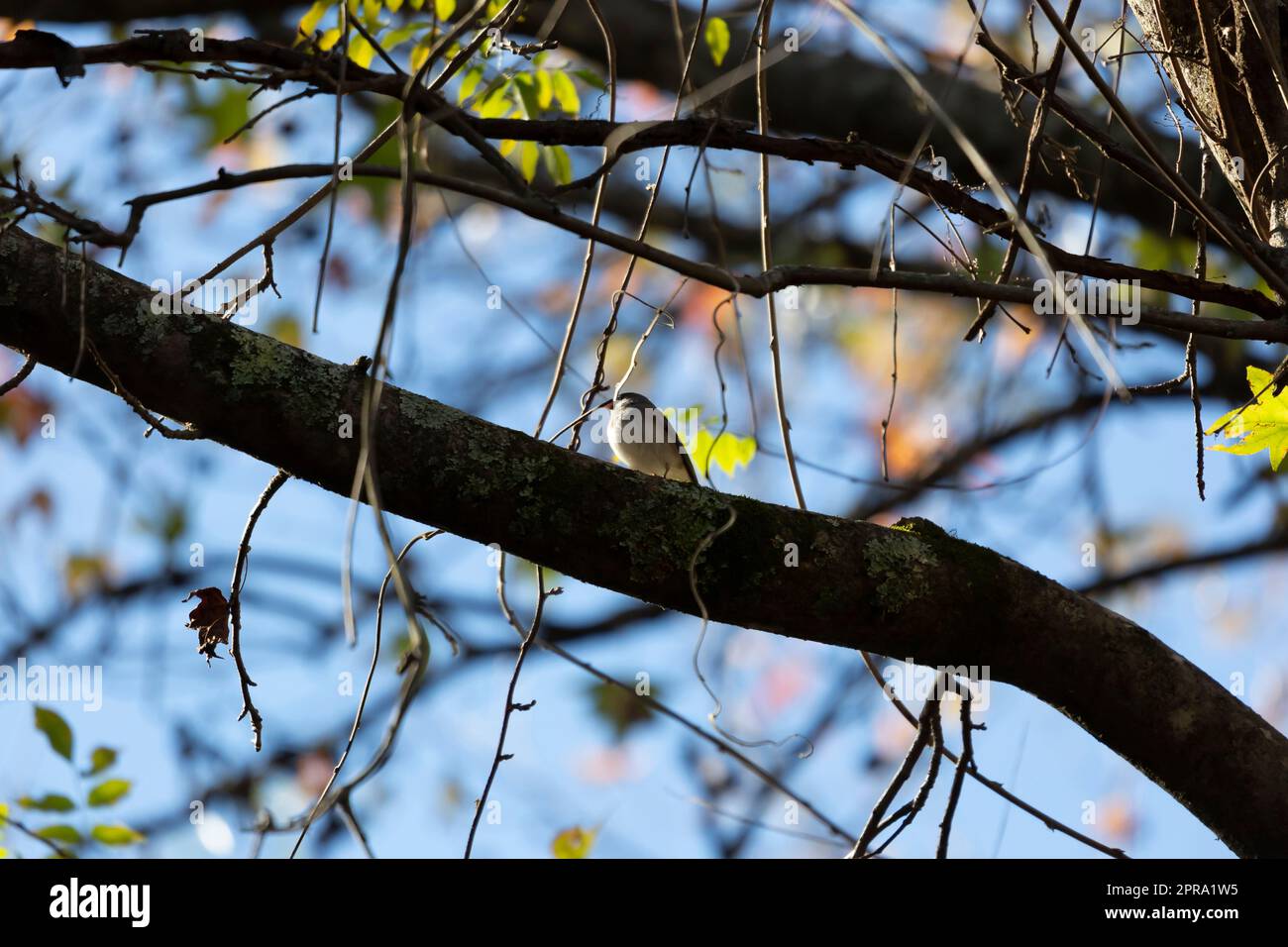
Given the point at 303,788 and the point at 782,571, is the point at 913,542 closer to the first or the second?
the point at 782,571

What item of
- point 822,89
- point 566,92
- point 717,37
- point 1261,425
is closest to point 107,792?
point 566,92

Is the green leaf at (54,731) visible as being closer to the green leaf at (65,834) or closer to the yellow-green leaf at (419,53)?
the green leaf at (65,834)

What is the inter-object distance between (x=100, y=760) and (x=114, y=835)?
0.18 metres

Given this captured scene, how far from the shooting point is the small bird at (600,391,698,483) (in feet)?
13.2

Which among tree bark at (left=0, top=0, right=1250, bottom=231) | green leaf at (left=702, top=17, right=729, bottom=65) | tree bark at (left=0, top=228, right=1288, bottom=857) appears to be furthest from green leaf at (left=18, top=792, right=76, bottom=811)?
tree bark at (left=0, top=0, right=1250, bottom=231)

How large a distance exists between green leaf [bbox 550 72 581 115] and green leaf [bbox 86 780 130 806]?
1.95 metres

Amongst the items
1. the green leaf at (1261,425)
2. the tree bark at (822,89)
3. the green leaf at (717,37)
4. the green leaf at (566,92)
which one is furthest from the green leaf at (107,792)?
the tree bark at (822,89)

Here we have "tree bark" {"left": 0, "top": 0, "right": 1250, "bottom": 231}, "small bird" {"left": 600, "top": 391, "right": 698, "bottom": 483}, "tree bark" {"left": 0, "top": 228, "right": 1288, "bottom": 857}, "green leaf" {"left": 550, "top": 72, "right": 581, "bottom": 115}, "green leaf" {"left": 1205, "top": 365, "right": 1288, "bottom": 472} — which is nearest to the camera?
"tree bark" {"left": 0, "top": 228, "right": 1288, "bottom": 857}

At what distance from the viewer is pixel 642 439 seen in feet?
13.6

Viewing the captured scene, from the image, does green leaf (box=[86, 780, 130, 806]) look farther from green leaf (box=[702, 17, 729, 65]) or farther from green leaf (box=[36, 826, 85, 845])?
green leaf (box=[702, 17, 729, 65])

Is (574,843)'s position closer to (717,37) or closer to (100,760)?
(100,760)

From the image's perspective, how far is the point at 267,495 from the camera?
2305 mm
